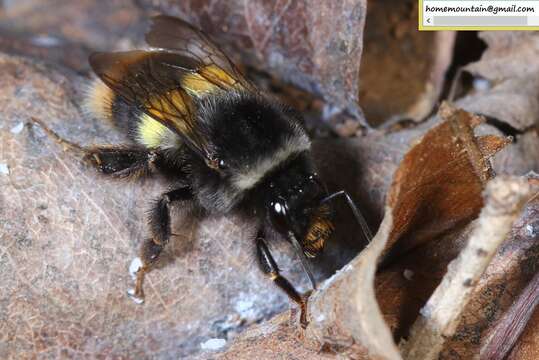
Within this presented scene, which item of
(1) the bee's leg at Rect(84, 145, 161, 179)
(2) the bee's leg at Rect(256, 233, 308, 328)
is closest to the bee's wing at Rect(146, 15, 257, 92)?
(1) the bee's leg at Rect(84, 145, 161, 179)

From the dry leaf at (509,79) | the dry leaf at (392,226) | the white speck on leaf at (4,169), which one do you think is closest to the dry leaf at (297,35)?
the dry leaf at (509,79)

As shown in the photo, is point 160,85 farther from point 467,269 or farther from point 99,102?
point 467,269

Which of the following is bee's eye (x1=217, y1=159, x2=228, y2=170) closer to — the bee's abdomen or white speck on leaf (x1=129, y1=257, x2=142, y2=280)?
the bee's abdomen

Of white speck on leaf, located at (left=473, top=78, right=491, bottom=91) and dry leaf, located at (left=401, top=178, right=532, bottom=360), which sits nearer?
dry leaf, located at (left=401, top=178, right=532, bottom=360)

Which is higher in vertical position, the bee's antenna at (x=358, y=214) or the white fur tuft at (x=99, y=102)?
the white fur tuft at (x=99, y=102)

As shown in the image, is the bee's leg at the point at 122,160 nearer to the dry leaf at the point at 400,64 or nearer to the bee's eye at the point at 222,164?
the bee's eye at the point at 222,164

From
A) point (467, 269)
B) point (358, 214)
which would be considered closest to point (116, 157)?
point (358, 214)
